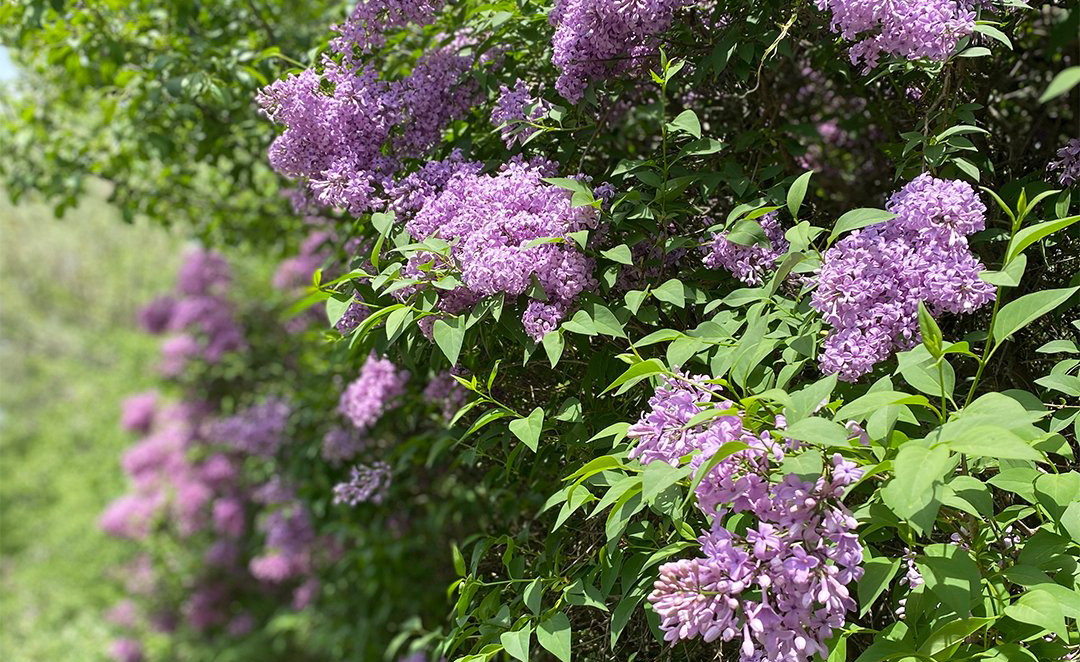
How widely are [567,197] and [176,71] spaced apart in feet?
5.83

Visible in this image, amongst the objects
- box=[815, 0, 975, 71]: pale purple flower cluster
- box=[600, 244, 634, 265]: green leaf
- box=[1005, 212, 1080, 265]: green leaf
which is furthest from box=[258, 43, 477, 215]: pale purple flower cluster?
box=[1005, 212, 1080, 265]: green leaf

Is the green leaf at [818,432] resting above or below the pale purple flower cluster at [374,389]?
above

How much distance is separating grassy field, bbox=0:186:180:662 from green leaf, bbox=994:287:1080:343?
528cm

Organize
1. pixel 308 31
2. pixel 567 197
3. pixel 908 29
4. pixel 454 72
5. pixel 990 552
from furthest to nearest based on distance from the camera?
1. pixel 308 31
2. pixel 454 72
3. pixel 567 197
4. pixel 908 29
5. pixel 990 552

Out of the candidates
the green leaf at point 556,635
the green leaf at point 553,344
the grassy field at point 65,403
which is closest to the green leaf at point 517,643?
the green leaf at point 556,635

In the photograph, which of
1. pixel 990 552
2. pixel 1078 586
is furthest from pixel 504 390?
pixel 1078 586

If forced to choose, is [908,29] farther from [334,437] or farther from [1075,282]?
[334,437]

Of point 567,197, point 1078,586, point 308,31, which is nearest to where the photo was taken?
point 1078,586

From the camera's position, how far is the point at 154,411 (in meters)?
6.63

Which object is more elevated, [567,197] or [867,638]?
[567,197]

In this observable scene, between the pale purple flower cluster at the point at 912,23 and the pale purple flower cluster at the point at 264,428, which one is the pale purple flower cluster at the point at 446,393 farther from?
the pale purple flower cluster at the point at 264,428

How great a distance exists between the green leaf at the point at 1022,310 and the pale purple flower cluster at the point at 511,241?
666 mm

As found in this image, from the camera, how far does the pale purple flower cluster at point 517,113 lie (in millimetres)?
1901

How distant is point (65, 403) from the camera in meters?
9.55
